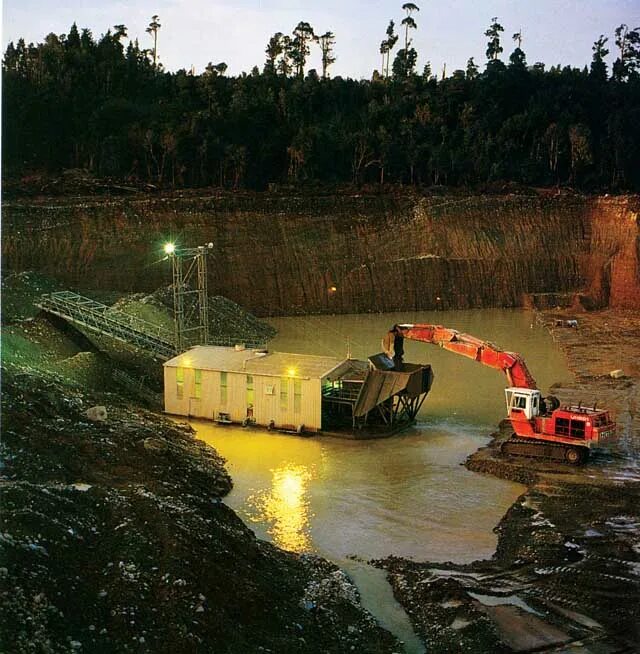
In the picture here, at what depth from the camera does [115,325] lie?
23.9m

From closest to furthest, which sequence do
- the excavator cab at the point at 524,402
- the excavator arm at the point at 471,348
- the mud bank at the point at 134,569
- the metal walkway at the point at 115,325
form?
1. the mud bank at the point at 134,569
2. the excavator cab at the point at 524,402
3. the excavator arm at the point at 471,348
4. the metal walkway at the point at 115,325

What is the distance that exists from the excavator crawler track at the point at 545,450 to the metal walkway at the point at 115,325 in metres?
9.74

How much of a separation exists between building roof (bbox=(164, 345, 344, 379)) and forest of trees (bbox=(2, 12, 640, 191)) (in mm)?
28157

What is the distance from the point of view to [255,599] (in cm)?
920

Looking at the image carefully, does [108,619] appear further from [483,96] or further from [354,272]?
[483,96]

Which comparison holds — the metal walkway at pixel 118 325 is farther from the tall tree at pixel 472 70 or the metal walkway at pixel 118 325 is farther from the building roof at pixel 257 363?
the tall tree at pixel 472 70

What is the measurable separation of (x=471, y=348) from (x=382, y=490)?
423cm

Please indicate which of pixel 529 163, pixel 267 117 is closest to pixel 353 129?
pixel 267 117

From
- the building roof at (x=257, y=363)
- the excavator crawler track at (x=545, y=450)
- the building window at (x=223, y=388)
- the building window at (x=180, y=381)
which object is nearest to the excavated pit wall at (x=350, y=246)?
the building roof at (x=257, y=363)

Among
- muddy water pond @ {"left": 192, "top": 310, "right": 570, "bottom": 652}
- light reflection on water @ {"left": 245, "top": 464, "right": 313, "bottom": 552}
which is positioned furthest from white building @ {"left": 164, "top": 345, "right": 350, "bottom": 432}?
light reflection on water @ {"left": 245, "top": 464, "right": 313, "bottom": 552}

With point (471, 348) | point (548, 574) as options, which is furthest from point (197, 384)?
point (548, 574)

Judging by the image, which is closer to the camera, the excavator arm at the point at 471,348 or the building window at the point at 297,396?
the excavator arm at the point at 471,348

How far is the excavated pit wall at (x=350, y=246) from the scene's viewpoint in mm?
37562

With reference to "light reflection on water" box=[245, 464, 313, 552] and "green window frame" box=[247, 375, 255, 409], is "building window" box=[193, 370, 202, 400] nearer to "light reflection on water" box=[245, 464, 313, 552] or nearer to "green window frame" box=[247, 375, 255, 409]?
"green window frame" box=[247, 375, 255, 409]
